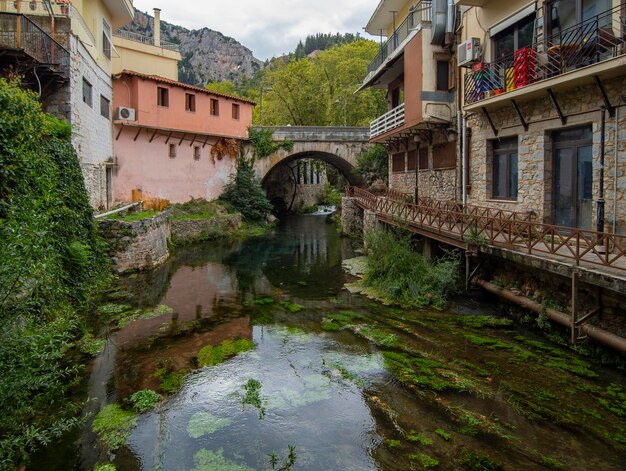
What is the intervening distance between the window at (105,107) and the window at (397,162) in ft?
47.7

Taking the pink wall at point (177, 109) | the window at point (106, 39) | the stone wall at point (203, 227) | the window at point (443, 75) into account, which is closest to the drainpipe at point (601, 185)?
the window at point (443, 75)

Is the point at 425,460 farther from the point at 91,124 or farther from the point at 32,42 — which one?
the point at 91,124

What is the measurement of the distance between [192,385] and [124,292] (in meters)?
7.06

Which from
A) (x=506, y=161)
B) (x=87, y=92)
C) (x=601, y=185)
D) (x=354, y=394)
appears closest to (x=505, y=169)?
(x=506, y=161)

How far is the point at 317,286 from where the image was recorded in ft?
50.7

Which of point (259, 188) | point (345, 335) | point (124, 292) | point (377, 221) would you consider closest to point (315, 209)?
point (259, 188)

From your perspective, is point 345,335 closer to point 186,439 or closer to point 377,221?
point 186,439

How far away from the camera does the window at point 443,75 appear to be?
1755 cm

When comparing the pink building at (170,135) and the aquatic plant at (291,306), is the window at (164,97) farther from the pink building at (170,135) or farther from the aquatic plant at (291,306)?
the aquatic plant at (291,306)

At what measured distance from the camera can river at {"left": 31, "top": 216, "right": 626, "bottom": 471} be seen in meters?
6.01

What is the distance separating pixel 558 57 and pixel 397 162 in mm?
13787

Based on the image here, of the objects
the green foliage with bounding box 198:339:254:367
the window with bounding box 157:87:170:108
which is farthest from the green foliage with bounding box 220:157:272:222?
the green foliage with bounding box 198:339:254:367

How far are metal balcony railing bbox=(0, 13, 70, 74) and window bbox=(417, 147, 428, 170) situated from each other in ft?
45.6

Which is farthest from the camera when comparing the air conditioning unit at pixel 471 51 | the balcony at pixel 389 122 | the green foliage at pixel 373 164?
the green foliage at pixel 373 164
